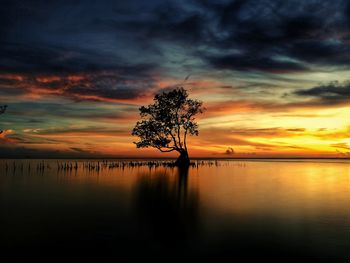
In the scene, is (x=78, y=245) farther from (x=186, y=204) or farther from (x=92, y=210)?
(x=186, y=204)

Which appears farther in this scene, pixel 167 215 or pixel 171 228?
pixel 167 215

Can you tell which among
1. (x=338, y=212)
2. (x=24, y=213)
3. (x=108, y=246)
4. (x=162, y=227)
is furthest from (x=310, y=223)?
(x=24, y=213)

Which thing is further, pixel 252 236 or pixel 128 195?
pixel 128 195

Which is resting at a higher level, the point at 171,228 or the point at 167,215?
the point at 167,215

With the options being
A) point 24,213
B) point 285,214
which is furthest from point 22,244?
point 285,214

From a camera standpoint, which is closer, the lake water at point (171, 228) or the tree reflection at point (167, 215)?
the lake water at point (171, 228)

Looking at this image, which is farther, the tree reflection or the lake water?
the tree reflection

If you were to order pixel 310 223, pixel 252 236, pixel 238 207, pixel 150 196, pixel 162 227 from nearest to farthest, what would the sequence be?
pixel 252 236
pixel 162 227
pixel 310 223
pixel 238 207
pixel 150 196

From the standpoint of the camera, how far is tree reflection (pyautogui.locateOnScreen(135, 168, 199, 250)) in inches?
620

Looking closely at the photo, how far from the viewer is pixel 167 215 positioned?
2131 centimetres

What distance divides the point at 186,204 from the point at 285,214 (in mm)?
7419

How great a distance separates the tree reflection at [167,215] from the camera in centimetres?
1574

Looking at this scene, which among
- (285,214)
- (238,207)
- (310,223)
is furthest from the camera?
(238,207)

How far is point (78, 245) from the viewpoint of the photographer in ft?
45.5
